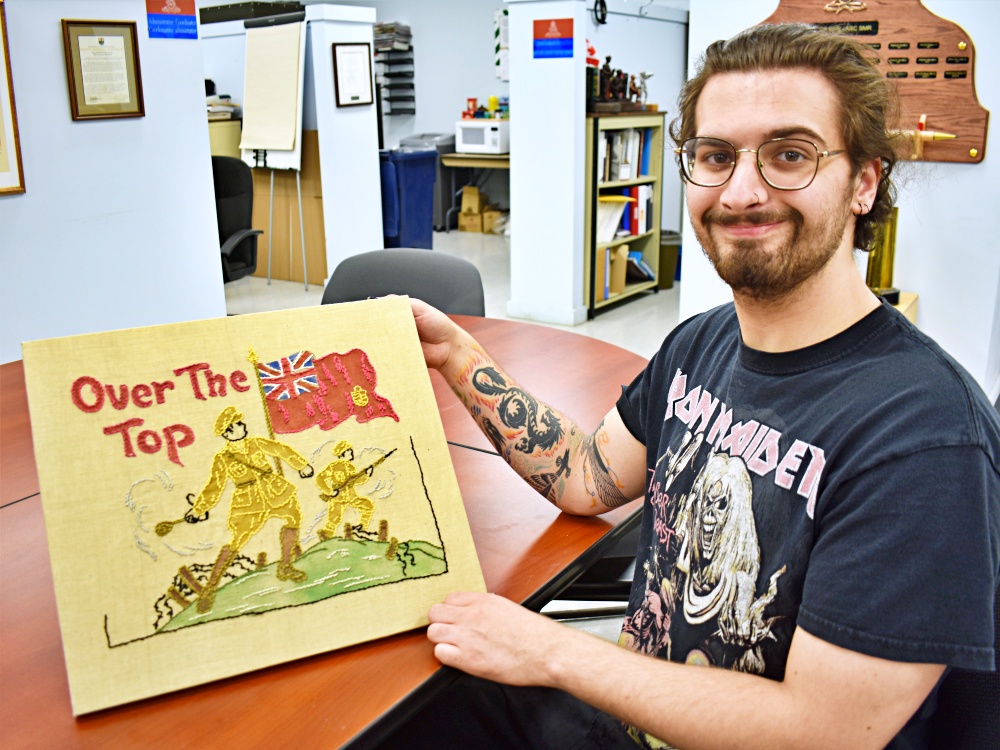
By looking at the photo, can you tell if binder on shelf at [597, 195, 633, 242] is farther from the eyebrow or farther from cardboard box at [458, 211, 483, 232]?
the eyebrow

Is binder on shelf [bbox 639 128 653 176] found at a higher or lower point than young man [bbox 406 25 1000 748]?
higher

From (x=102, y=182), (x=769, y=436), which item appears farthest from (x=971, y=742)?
(x=102, y=182)

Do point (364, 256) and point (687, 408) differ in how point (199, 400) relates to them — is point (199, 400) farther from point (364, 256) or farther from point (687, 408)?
point (364, 256)

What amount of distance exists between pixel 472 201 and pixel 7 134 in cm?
691

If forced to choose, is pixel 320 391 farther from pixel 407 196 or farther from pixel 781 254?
pixel 407 196

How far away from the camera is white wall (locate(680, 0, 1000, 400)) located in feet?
10.6

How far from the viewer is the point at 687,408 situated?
1.14 meters

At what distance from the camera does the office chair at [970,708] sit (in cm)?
87

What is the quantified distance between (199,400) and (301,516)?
0.19m

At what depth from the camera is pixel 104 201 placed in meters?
3.51

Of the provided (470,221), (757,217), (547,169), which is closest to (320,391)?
(757,217)

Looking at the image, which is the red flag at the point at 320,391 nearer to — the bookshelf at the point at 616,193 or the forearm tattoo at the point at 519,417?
the forearm tattoo at the point at 519,417

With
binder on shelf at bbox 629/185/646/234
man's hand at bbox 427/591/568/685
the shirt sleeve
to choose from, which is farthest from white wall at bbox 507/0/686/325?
the shirt sleeve

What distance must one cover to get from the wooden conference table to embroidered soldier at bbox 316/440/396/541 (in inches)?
5.8
